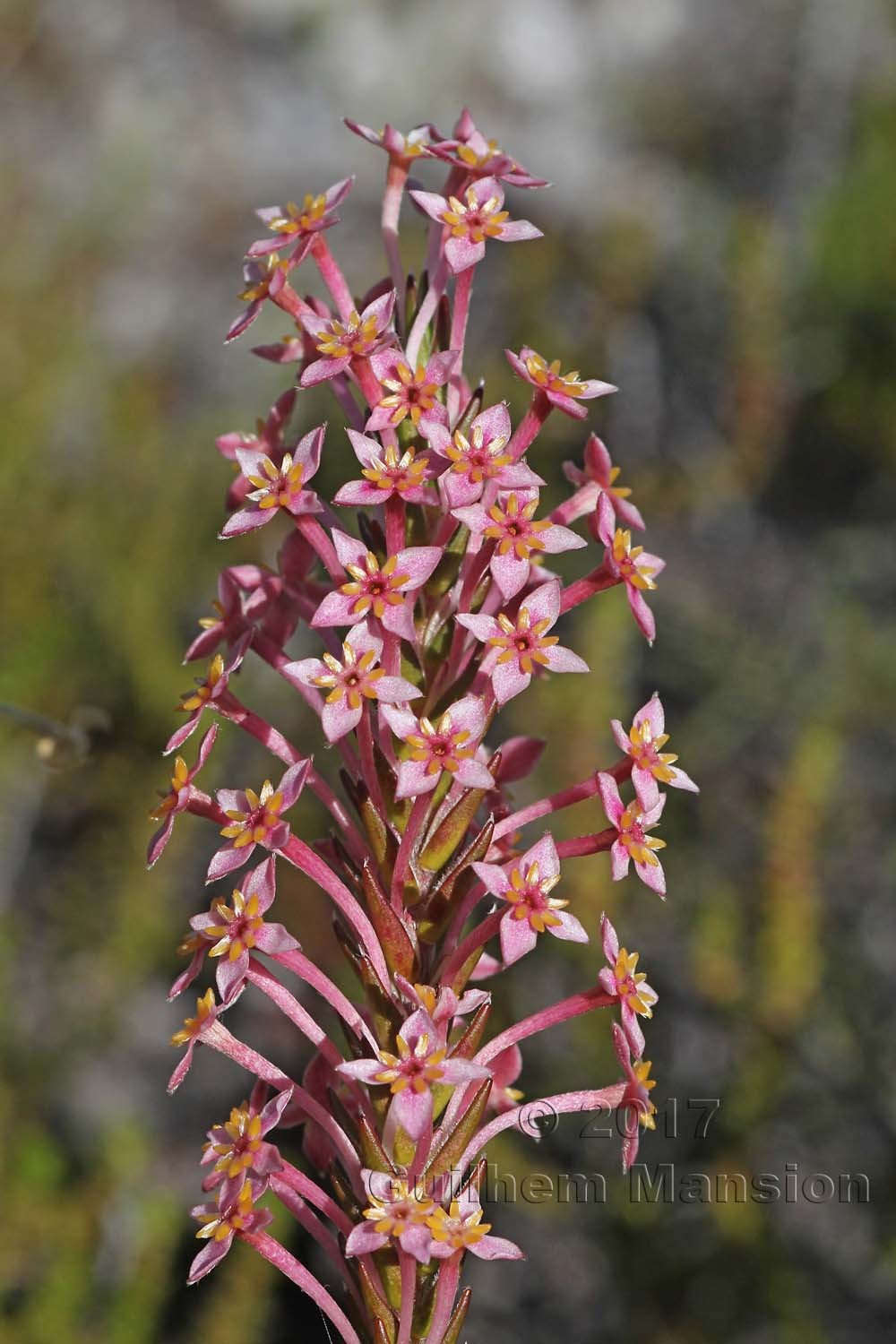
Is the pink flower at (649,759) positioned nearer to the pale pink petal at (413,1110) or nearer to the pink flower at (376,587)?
the pink flower at (376,587)

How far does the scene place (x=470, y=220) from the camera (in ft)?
4.91

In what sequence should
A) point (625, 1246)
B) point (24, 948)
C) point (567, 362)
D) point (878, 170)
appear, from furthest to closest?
point (878, 170) < point (567, 362) < point (24, 948) < point (625, 1246)

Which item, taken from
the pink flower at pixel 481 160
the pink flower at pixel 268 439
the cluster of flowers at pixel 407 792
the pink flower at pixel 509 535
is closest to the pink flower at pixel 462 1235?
the cluster of flowers at pixel 407 792

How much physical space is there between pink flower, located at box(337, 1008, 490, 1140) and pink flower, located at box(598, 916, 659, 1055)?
23cm

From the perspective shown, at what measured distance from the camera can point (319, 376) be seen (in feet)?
4.55

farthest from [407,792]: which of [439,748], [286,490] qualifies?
[286,490]

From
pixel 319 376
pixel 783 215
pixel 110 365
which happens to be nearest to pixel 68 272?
pixel 110 365

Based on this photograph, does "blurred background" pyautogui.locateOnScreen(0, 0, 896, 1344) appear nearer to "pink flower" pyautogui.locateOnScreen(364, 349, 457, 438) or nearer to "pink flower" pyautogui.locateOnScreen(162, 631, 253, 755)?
"pink flower" pyautogui.locateOnScreen(162, 631, 253, 755)

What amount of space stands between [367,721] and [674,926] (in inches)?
152

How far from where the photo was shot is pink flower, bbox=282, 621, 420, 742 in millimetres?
1321

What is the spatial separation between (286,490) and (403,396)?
19cm

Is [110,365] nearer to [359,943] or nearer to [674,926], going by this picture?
[674,926]

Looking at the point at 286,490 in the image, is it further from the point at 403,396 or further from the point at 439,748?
Answer: the point at 439,748


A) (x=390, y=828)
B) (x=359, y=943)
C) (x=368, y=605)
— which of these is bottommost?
(x=359, y=943)
